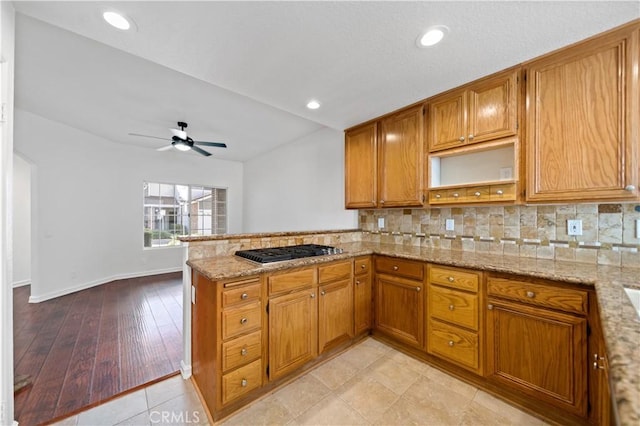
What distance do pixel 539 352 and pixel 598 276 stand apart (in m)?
0.58

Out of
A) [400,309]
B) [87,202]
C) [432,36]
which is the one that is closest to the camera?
[432,36]

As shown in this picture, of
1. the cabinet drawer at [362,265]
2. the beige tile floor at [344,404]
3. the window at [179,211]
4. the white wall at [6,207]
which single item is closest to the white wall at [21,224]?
the window at [179,211]

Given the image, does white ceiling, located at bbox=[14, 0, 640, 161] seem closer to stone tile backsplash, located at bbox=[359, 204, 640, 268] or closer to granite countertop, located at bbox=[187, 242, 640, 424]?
stone tile backsplash, located at bbox=[359, 204, 640, 268]

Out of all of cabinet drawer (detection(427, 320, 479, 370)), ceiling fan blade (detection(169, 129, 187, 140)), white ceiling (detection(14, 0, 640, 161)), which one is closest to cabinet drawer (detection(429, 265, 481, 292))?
cabinet drawer (detection(427, 320, 479, 370))

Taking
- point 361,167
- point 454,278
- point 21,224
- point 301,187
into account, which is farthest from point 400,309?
point 21,224

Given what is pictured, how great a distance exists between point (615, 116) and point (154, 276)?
6.67m

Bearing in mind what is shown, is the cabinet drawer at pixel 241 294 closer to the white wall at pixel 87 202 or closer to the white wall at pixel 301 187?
the white wall at pixel 301 187

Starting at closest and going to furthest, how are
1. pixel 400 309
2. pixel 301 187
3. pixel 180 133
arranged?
pixel 400 309, pixel 180 133, pixel 301 187

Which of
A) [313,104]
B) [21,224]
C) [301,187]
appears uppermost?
[313,104]

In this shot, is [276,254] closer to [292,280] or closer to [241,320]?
[292,280]

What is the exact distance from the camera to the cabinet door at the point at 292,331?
177 cm

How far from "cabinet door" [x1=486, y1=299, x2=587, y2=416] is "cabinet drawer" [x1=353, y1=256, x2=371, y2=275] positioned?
1.04 meters

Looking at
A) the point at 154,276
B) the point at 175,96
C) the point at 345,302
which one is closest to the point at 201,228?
the point at 154,276

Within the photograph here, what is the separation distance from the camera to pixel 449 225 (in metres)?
2.48
